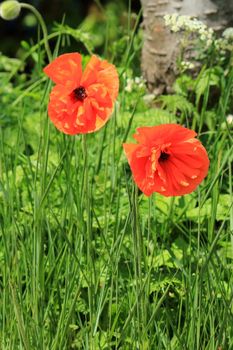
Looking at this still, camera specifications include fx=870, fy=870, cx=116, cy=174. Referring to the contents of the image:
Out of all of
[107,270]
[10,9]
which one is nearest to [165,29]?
[10,9]

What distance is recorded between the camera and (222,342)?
1427mm

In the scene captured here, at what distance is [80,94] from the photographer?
130 centimetres

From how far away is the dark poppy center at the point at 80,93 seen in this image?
4.25 ft

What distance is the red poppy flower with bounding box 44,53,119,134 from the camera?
127cm

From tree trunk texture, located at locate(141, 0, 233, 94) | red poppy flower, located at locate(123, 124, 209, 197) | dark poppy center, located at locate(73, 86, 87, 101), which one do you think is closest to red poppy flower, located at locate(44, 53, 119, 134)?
dark poppy center, located at locate(73, 86, 87, 101)

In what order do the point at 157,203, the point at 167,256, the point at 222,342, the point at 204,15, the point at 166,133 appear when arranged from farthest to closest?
the point at 204,15, the point at 157,203, the point at 167,256, the point at 222,342, the point at 166,133

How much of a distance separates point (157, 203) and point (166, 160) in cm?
73

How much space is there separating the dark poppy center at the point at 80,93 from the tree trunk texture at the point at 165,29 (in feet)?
3.90

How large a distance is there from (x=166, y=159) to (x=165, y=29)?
139 centimetres

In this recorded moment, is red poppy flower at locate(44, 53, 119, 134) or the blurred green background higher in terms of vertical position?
red poppy flower at locate(44, 53, 119, 134)

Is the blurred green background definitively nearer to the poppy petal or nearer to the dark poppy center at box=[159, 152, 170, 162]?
the poppy petal

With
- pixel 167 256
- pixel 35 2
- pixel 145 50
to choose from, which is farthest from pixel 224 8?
pixel 35 2

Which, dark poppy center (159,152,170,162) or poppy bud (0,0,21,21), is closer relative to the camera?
dark poppy center (159,152,170,162)

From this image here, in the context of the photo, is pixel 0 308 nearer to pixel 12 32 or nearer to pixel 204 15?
pixel 204 15
